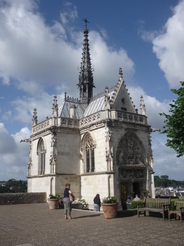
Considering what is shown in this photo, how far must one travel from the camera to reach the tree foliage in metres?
18.1

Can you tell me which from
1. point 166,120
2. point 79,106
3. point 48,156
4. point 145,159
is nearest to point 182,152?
point 166,120

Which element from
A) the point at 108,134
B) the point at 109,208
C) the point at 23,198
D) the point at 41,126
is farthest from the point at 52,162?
the point at 109,208

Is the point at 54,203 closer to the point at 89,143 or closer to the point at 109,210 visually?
the point at 109,210

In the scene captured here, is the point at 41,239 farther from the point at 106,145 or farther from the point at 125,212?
the point at 106,145

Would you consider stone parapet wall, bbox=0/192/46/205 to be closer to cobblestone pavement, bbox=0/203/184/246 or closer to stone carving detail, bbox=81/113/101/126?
stone carving detail, bbox=81/113/101/126

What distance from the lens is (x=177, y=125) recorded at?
18.4 metres

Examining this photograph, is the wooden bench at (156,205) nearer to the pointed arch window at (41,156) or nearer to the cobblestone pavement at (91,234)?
the cobblestone pavement at (91,234)

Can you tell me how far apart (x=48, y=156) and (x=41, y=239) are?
1777 cm

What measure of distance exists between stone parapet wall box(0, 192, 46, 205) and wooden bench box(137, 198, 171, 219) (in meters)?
12.8

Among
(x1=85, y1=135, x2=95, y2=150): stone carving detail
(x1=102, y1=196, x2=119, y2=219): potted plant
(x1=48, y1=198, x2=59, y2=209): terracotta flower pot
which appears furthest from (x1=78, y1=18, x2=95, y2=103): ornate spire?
(x1=102, y1=196, x2=119, y2=219): potted plant

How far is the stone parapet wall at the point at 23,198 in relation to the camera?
2466cm

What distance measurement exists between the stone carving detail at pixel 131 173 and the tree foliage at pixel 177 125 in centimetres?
669

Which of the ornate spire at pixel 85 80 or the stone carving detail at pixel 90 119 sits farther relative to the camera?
the ornate spire at pixel 85 80

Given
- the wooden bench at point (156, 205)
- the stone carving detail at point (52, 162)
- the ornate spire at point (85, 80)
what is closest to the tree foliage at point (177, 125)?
the wooden bench at point (156, 205)
